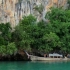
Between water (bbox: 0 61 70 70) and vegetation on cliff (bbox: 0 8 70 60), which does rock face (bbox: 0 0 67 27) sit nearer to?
vegetation on cliff (bbox: 0 8 70 60)

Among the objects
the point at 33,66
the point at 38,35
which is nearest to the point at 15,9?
the point at 38,35

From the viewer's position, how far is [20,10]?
111 feet

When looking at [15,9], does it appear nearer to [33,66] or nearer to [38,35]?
→ [38,35]

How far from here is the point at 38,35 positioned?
32531 millimetres

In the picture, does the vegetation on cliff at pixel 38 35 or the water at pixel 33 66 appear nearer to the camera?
the water at pixel 33 66

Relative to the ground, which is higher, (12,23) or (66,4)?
(66,4)

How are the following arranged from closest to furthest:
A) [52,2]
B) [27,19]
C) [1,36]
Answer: [1,36] < [27,19] < [52,2]

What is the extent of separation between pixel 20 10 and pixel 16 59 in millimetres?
5637

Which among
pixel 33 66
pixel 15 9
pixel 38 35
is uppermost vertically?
pixel 15 9

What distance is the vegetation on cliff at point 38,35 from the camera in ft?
100

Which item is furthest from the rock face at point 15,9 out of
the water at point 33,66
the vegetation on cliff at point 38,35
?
the water at point 33,66

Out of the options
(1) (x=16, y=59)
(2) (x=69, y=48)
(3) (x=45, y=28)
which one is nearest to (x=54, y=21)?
(3) (x=45, y=28)

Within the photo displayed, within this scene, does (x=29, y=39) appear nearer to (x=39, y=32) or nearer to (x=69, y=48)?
(x=39, y=32)

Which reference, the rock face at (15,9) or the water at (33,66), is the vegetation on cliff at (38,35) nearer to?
the rock face at (15,9)
